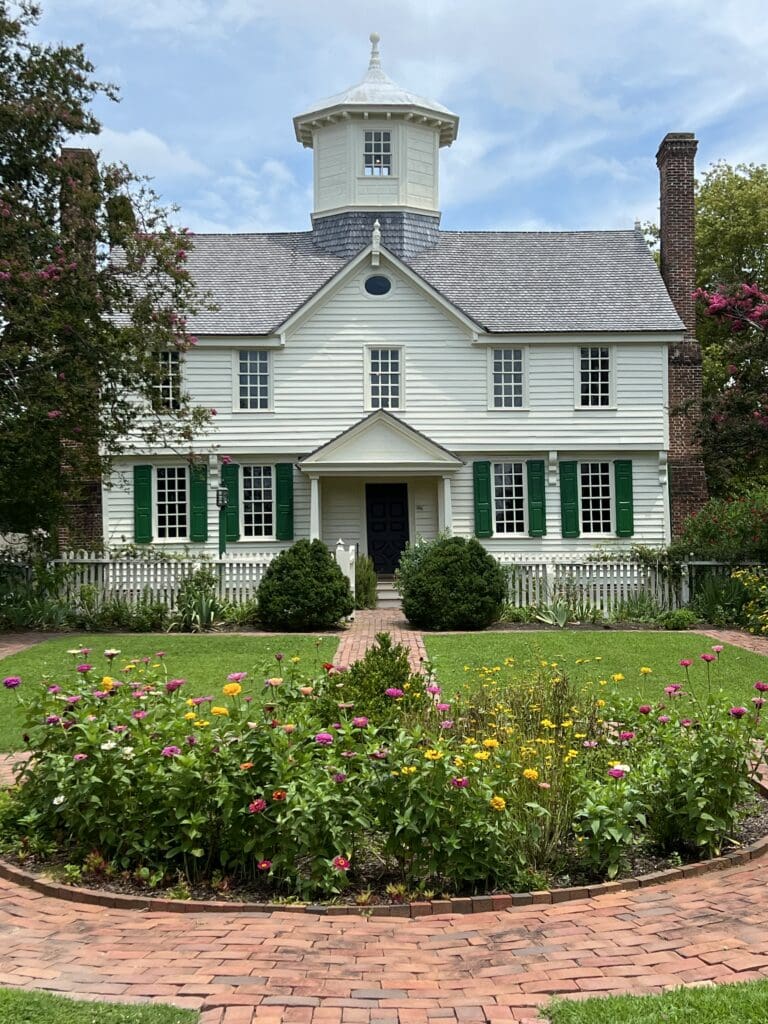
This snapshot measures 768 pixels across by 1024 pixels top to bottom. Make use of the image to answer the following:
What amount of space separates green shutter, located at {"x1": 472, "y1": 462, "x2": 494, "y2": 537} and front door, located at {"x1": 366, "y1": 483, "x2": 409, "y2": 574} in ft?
5.88

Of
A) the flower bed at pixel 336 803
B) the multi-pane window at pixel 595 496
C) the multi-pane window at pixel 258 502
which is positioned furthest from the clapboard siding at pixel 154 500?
the flower bed at pixel 336 803

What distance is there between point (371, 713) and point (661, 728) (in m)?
2.05

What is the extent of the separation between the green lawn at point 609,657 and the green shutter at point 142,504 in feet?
31.0

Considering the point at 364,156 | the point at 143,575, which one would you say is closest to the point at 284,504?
the point at 143,575

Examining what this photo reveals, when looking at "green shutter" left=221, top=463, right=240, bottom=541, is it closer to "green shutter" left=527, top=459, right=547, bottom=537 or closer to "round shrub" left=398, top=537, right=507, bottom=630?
"round shrub" left=398, top=537, right=507, bottom=630

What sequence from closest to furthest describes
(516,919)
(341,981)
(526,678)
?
1. (341,981)
2. (516,919)
3. (526,678)

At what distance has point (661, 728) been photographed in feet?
21.1

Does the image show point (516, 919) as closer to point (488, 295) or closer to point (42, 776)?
point (42, 776)

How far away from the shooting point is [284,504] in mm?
A: 22328

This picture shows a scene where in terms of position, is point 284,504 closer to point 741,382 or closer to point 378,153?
point 378,153

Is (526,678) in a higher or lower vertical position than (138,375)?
lower

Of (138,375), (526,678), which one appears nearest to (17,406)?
(138,375)

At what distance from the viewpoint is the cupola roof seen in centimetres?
2481

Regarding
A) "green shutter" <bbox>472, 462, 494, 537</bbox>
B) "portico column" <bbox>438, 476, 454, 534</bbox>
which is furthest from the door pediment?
"green shutter" <bbox>472, 462, 494, 537</bbox>
